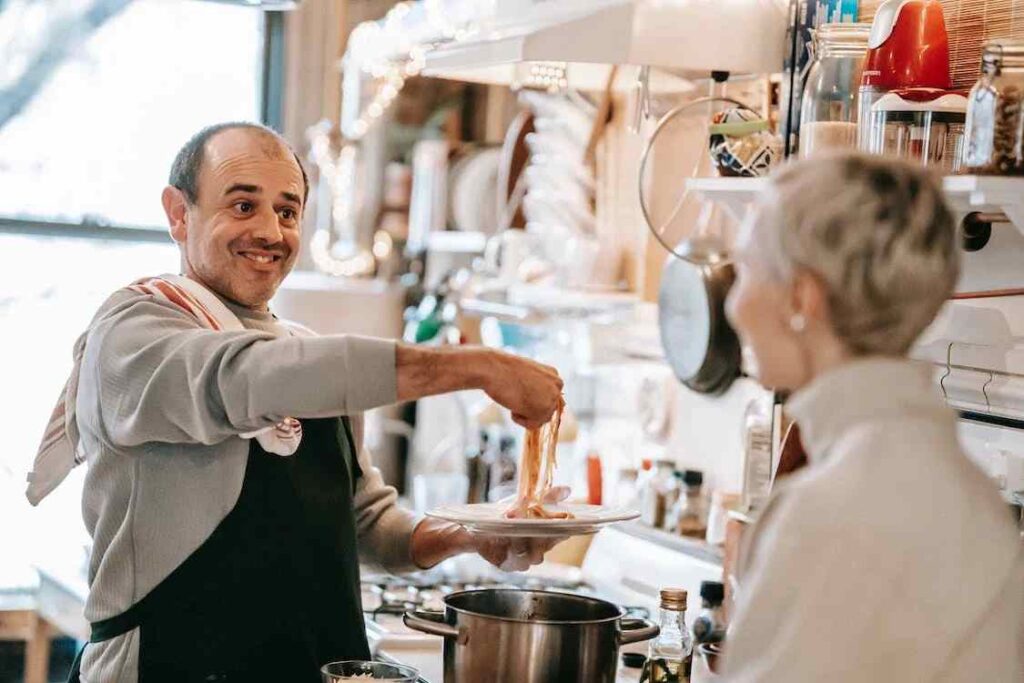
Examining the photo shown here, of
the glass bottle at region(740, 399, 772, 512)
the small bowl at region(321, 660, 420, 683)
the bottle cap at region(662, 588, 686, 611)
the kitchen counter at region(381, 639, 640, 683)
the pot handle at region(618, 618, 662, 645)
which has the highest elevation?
the glass bottle at region(740, 399, 772, 512)

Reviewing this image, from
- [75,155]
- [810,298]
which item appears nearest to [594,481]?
[810,298]

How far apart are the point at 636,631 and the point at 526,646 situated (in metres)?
0.20

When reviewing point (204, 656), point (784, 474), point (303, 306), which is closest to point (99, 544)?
point (204, 656)

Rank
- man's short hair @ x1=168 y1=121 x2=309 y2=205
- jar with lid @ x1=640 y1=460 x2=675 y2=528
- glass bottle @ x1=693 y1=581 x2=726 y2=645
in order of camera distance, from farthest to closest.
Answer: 1. jar with lid @ x1=640 y1=460 x2=675 y2=528
2. glass bottle @ x1=693 y1=581 x2=726 y2=645
3. man's short hair @ x1=168 y1=121 x2=309 y2=205

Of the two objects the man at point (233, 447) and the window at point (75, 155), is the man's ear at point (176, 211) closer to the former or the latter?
the man at point (233, 447)

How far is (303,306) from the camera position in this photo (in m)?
4.74

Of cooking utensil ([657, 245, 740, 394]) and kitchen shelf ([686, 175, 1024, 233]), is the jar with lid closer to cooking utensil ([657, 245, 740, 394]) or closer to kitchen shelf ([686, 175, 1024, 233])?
cooking utensil ([657, 245, 740, 394])

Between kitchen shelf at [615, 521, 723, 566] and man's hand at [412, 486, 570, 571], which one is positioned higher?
man's hand at [412, 486, 570, 571]

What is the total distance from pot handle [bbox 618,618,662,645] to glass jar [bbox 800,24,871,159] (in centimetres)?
76

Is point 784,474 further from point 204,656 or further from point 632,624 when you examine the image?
point 204,656

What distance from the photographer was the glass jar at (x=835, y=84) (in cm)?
227

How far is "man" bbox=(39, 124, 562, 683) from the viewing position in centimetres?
175

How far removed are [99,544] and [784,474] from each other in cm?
98

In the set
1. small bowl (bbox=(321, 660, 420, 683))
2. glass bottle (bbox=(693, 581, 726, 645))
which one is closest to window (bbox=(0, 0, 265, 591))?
glass bottle (bbox=(693, 581, 726, 645))
